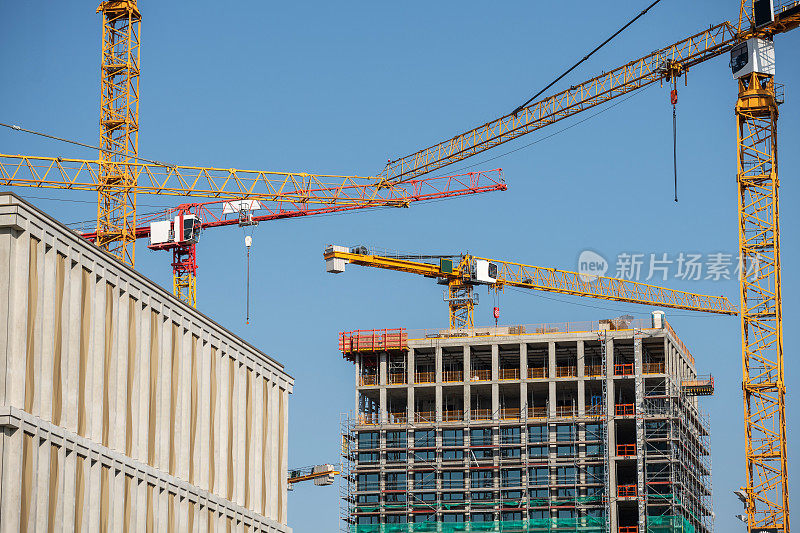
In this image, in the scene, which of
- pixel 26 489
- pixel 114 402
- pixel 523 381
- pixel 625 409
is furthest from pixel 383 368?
pixel 26 489

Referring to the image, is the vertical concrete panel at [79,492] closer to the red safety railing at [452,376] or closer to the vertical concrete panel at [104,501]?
the vertical concrete panel at [104,501]

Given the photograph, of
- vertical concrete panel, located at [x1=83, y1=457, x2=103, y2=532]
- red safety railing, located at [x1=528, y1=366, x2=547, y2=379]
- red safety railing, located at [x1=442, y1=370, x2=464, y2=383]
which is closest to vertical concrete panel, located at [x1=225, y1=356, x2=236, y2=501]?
vertical concrete panel, located at [x1=83, y1=457, x2=103, y2=532]

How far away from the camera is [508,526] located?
18438cm

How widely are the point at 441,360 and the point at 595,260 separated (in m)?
23.2

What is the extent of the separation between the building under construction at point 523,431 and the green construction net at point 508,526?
155 millimetres

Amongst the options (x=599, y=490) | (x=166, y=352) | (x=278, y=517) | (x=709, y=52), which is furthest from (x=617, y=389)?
(x=166, y=352)

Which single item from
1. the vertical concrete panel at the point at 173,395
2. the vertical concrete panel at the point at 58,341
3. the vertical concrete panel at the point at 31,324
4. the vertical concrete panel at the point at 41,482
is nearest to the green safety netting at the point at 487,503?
the vertical concrete panel at the point at 173,395

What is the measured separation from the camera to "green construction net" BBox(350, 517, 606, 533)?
595 ft

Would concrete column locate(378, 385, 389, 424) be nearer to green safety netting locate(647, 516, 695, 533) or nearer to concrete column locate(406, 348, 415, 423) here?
concrete column locate(406, 348, 415, 423)

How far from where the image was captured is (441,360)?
192m

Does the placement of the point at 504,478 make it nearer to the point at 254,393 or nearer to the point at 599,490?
the point at 599,490

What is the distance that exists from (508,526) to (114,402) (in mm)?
107153

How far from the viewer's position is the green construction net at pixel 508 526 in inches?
7136

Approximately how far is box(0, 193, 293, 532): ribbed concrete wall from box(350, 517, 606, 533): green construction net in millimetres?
80647
